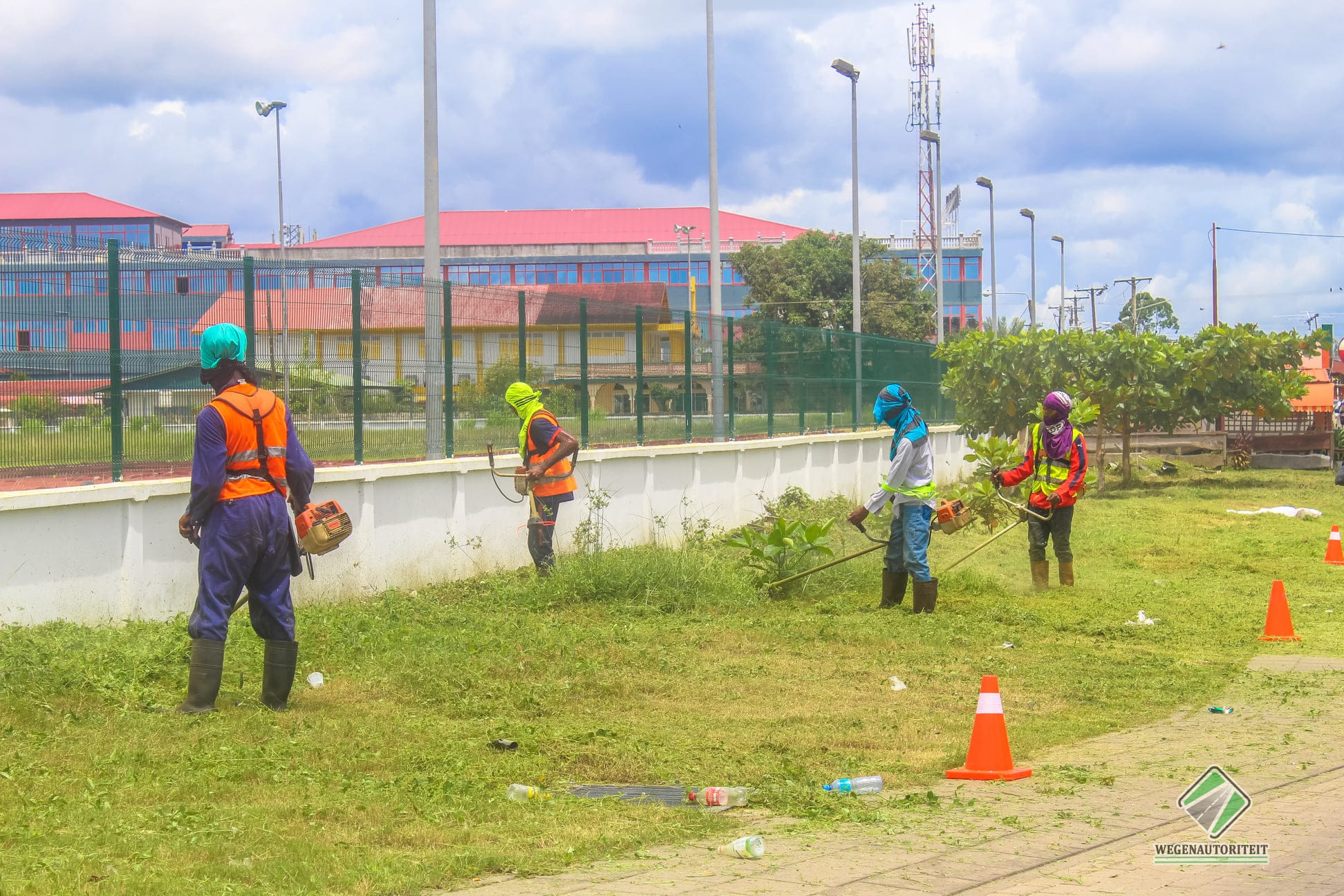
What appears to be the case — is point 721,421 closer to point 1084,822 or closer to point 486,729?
point 486,729

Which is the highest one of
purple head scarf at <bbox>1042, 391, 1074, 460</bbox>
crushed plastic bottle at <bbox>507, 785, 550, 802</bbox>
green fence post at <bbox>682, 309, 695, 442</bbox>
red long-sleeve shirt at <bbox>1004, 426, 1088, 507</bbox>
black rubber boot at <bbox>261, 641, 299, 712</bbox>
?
green fence post at <bbox>682, 309, 695, 442</bbox>

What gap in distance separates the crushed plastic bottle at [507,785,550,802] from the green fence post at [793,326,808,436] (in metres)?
15.1

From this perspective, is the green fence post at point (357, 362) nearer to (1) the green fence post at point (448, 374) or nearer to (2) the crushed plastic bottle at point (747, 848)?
(1) the green fence post at point (448, 374)

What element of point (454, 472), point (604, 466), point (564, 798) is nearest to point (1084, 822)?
point (564, 798)

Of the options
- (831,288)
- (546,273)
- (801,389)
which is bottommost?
(801,389)

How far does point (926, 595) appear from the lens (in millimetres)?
10656

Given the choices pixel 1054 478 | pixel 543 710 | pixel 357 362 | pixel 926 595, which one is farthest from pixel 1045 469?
pixel 543 710

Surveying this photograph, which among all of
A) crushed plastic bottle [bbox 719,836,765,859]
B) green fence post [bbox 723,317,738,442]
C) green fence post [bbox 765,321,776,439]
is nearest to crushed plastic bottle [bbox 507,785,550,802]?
crushed plastic bottle [bbox 719,836,765,859]

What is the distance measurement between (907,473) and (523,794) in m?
5.90

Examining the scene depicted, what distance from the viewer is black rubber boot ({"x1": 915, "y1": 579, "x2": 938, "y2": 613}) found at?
1065 cm

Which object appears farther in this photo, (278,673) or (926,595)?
(926,595)

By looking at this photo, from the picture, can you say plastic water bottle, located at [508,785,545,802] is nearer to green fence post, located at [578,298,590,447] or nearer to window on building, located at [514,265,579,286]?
green fence post, located at [578,298,590,447]

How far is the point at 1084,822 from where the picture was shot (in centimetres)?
526

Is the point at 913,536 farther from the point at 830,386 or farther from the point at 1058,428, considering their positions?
Answer: the point at 830,386
